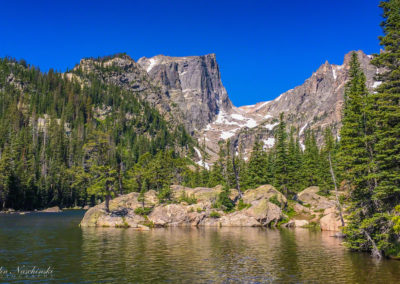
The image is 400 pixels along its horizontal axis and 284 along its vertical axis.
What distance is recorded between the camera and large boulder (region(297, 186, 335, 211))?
74125mm

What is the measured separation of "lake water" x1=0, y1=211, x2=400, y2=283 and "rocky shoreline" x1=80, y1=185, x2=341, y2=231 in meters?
20.0

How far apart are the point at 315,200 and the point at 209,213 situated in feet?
91.8

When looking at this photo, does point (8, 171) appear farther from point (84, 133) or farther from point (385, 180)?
point (385, 180)

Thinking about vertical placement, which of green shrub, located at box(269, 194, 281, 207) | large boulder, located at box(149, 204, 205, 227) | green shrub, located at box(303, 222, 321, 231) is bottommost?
green shrub, located at box(303, 222, 321, 231)

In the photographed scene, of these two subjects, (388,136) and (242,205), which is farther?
(242,205)

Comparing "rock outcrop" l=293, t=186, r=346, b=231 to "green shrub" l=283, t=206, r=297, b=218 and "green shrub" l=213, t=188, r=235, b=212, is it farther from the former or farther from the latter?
"green shrub" l=213, t=188, r=235, b=212

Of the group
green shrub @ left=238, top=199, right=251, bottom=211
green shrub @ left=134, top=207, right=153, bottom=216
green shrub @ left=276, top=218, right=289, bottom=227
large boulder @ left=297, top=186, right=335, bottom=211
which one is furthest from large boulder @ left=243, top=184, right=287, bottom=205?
green shrub @ left=134, top=207, right=153, bottom=216

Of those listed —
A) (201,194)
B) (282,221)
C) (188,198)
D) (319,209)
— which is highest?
(201,194)

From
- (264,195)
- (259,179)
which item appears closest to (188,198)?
(264,195)

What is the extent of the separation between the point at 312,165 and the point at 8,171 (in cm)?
9917

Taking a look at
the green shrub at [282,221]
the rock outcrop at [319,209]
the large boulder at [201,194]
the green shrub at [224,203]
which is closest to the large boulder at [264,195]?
the green shrub at [224,203]

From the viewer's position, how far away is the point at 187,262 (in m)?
29.0

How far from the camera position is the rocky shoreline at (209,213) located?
62844mm

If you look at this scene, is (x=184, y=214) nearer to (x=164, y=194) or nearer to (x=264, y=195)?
(x=164, y=194)
